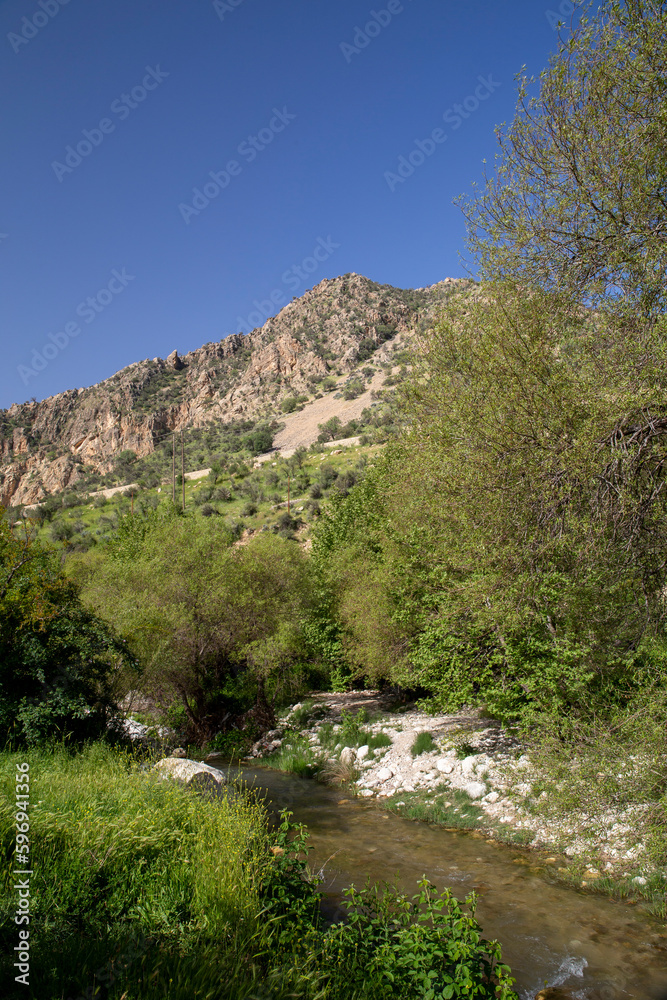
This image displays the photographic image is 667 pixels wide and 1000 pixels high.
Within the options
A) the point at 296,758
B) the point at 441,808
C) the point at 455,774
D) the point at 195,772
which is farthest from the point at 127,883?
the point at 296,758

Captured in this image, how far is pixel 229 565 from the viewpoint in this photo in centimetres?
1972

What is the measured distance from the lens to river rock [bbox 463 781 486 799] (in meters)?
12.4

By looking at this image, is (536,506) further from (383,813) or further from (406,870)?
(383,813)

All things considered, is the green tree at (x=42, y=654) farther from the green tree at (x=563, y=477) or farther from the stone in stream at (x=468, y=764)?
the stone in stream at (x=468, y=764)

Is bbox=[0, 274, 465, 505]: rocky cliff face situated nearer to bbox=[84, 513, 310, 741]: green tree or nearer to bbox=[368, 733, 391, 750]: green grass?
bbox=[84, 513, 310, 741]: green tree

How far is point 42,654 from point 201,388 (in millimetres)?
123414

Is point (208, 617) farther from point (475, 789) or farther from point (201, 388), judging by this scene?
point (201, 388)

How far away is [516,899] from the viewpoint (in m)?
8.40

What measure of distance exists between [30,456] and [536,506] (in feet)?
446

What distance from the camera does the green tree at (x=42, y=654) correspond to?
36.0ft

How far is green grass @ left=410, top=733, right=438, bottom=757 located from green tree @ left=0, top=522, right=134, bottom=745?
8101mm

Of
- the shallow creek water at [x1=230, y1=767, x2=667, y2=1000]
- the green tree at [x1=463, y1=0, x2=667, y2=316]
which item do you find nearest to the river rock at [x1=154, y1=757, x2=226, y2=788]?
the shallow creek water at [x1=230, y1=767, x2=667, y2=1000]

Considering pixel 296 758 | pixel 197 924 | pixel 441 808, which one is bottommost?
pixel 441 808
